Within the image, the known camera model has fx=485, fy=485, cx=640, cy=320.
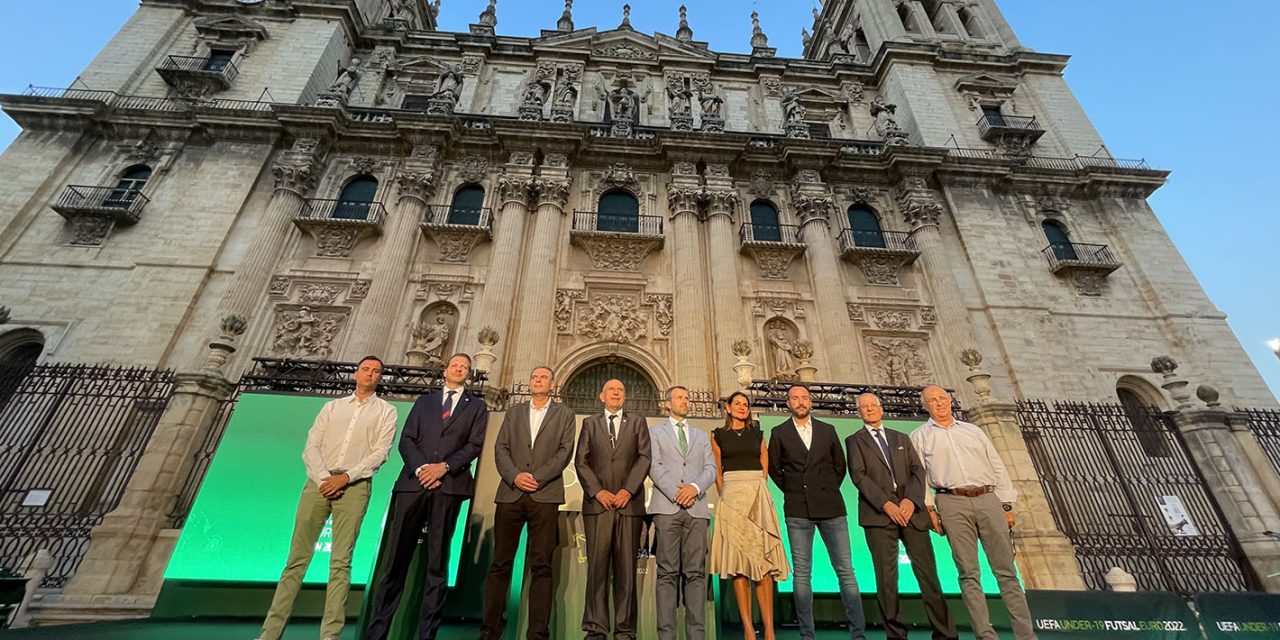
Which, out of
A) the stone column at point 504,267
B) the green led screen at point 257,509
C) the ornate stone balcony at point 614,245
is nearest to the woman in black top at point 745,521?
the green led screen at point 257,509

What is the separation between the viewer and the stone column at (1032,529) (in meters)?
7.54

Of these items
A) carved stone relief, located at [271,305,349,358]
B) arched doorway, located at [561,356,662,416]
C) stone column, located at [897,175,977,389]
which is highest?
stone column, located at [897,175,977,389]

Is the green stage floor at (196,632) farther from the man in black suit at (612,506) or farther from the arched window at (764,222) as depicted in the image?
the arched window at (764,222)

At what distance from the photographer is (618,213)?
1489 cm

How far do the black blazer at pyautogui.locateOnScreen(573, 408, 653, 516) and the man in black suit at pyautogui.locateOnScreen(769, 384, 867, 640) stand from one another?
4.20 feet

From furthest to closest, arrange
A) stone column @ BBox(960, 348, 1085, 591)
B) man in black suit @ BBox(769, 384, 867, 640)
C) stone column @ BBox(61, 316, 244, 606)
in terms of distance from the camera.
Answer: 1. stone column @ BBox(960, 348, 1085, 591)
2. stone column @ BBox(61, 316, 244, 606)
3. man in black suit @ BBox(769, 384, 867, 640)

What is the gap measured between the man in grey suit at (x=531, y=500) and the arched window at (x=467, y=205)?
10.9 m

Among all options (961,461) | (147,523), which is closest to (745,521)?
(961,461)

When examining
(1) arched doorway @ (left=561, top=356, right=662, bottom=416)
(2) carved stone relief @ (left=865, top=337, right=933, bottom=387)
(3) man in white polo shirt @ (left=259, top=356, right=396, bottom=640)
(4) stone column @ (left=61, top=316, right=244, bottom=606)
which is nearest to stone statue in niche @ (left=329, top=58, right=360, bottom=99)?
(4) stone column @ (left=61, top=316, right=244, bottom=606)

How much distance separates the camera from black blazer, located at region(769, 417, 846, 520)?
421cm

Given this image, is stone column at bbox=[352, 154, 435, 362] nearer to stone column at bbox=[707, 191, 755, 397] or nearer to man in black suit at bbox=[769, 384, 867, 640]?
stone column at bbox=[707, 191, 755, 397]

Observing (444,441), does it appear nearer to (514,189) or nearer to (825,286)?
(514,189)

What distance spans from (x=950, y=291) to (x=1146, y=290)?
664 centimetres

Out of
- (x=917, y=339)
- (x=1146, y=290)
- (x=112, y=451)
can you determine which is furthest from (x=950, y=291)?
(x=112, y=451)
